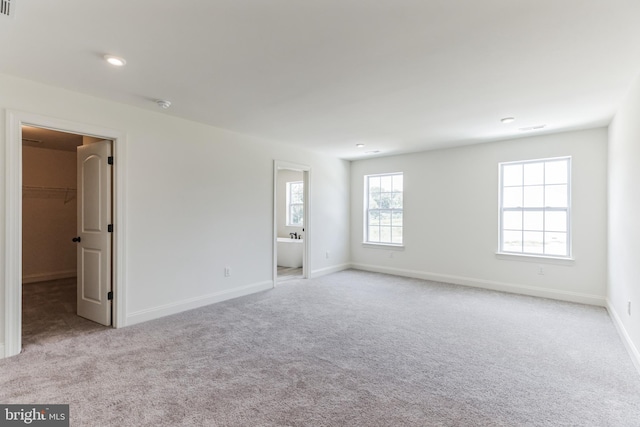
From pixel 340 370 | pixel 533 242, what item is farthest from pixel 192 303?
pixel 533 242

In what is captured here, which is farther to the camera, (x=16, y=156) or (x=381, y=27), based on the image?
(x=16, y=156)

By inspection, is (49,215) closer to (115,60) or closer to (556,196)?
(115,60)

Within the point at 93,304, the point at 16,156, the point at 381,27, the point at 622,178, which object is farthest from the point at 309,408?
the point at 622,178

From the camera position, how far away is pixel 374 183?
22.8 ft

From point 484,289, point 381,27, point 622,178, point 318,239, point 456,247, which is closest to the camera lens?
point 381,27

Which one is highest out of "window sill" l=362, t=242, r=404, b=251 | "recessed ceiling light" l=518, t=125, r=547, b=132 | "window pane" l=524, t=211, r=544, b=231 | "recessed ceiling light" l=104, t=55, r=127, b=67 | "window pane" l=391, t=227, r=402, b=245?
"recessed ceiling light" l=518, t=125, r=547, b=132

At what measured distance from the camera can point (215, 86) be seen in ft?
9.91

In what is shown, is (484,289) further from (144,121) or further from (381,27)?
(144,121)

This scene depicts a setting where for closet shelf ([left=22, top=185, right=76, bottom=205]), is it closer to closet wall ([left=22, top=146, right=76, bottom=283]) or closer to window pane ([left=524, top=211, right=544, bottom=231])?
closet wall ([left=22, top=146, right=76, bottom=283])

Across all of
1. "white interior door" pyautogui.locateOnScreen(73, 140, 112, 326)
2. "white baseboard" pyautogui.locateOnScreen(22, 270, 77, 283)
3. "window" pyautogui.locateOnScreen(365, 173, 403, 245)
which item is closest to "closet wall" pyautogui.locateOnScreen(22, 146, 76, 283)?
"white baseboard" pyautogui.locateOnScreen(22, 270, 77, 283)

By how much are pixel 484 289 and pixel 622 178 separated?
2617 mm

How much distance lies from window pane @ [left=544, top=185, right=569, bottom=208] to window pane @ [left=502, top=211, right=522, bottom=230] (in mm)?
441

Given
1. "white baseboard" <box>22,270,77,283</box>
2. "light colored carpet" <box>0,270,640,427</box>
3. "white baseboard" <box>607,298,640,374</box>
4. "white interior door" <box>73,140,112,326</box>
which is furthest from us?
"white baseboard" <box>22,270,77,283</box>

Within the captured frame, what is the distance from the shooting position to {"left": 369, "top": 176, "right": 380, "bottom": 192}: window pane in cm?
690
